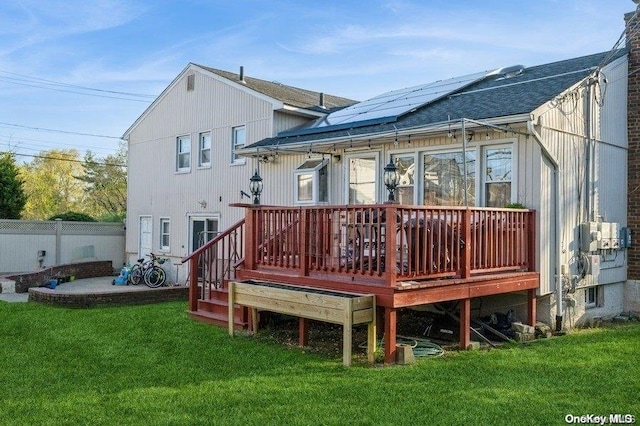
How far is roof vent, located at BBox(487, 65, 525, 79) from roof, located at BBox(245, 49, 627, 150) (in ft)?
0.12

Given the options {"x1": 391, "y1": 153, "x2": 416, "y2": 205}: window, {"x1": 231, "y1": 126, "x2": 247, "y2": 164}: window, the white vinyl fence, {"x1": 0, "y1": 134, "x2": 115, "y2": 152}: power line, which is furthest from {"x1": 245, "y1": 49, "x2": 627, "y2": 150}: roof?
{"x1": 0, "y1": 134, "x2": 115, "y2": 152}: power line

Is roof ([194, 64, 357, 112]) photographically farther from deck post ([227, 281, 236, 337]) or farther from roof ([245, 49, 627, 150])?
deck post ([227, 281, 236, 337])

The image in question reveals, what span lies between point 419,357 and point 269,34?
51.3ft

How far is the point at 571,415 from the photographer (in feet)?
14.8

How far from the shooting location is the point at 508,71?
37.3 feet

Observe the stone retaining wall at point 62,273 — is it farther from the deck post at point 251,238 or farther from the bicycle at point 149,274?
the deck post at point 251,238

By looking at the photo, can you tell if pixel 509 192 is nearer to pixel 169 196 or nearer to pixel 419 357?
pixel 419 357

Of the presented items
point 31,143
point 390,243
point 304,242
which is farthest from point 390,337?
point 31,143

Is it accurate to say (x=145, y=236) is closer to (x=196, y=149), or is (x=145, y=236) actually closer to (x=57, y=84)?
(x=196, y=149)

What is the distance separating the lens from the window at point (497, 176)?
8594mm

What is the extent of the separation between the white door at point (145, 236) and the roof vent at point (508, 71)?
452 inches

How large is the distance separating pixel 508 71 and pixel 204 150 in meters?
8.45

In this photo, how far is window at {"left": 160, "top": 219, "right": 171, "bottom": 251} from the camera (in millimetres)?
16984

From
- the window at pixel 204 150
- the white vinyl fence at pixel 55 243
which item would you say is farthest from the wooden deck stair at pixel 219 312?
the white vinyl fence at pixel 55 243
